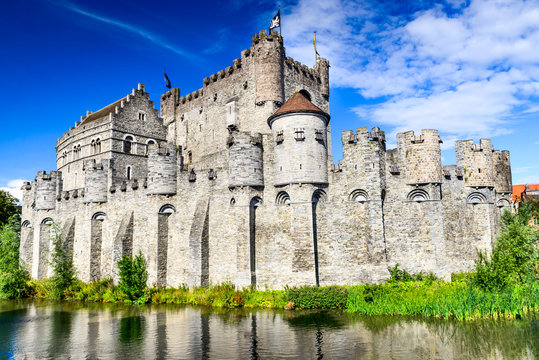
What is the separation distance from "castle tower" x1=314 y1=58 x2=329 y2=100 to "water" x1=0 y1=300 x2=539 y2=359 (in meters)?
24.6

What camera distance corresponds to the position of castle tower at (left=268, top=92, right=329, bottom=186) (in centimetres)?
2464

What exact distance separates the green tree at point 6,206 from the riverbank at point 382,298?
23.1 m

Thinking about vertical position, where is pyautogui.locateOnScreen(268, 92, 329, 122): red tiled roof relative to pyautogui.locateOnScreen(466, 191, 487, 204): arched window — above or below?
above

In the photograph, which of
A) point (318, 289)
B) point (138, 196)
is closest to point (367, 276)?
point (318, 289)

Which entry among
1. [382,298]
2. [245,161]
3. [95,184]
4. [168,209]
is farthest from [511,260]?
[95,184]

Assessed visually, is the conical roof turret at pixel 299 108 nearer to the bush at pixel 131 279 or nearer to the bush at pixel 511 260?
the bush at pixel 511 260

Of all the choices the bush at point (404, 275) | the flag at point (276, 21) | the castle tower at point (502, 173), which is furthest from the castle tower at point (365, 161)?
the flag at point (276, 21)

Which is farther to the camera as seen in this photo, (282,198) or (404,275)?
(282,198)

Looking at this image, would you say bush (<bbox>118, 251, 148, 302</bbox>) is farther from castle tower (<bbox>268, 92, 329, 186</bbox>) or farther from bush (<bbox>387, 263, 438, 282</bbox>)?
bush (<bbox>387, 263, 438, 282</bbox>)

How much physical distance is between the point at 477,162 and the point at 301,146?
11.1 m

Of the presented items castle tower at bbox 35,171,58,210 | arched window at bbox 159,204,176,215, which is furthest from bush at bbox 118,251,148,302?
castle tower at bbox 35,171,58,210

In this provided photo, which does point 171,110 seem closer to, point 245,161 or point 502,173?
point 245,161

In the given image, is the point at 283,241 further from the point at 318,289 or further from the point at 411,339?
the point at 411,339

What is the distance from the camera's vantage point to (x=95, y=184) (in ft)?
109
